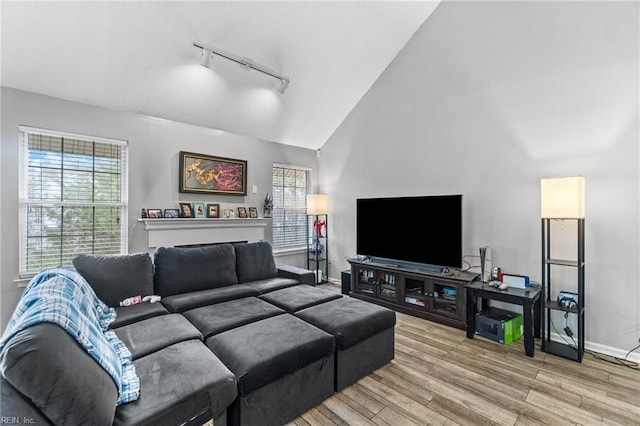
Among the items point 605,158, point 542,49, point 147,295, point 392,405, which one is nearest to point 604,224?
point 605,158

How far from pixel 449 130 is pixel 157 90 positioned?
11.4 ft

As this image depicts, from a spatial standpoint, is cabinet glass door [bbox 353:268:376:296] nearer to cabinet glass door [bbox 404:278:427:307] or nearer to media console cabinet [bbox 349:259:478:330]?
media console cabinet [bbox 349:259:478:330]

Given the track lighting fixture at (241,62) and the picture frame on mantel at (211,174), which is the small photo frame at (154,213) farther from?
the track lighting fixture at (241,62)

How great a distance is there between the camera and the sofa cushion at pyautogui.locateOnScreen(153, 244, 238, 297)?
2881 mm

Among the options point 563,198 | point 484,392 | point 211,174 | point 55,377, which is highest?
point 211,174

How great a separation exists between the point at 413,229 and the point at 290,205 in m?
2.29

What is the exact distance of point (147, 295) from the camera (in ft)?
8.92

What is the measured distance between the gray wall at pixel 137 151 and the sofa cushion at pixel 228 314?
1743 mm

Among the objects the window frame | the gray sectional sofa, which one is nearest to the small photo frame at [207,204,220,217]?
the window frame

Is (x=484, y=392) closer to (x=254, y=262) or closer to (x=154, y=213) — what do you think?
(x=254, y=262)

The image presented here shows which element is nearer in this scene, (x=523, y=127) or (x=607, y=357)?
(x=607, y=357)

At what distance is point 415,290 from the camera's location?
146 inches

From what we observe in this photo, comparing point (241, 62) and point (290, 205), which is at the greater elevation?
point (241, 62)

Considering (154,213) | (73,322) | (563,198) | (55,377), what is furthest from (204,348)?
(563,198)
